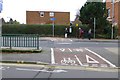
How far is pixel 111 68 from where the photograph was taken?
15617mm

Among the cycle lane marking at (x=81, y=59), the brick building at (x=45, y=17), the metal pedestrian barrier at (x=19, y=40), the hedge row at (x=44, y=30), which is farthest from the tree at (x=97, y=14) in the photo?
the brick building at (x=45, y=17)

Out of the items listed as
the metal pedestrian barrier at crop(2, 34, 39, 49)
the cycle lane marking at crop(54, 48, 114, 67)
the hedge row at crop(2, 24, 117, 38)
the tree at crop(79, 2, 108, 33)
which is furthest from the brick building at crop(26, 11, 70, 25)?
the cycle lane marking at crop(54, 48, 114, 67)

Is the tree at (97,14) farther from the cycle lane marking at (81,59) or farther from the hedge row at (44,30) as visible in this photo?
the cycle lane marking at (81,59)

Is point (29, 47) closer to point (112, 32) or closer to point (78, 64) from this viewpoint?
point (78, 64)

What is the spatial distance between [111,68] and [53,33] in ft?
115

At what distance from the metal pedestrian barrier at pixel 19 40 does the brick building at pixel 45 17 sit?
57.0 metres

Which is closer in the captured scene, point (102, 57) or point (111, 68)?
point (111, 68)

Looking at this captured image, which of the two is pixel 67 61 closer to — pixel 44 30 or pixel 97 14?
pixel 97 14

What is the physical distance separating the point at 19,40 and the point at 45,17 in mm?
58832

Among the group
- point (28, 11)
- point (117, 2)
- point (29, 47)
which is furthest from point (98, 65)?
point (28, 11)

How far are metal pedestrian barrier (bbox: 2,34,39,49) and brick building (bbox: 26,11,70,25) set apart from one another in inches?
2242

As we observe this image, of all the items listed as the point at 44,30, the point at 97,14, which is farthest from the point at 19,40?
the point at 44,30

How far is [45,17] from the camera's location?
7956 cm

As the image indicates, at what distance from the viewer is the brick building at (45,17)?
78.2 metres
